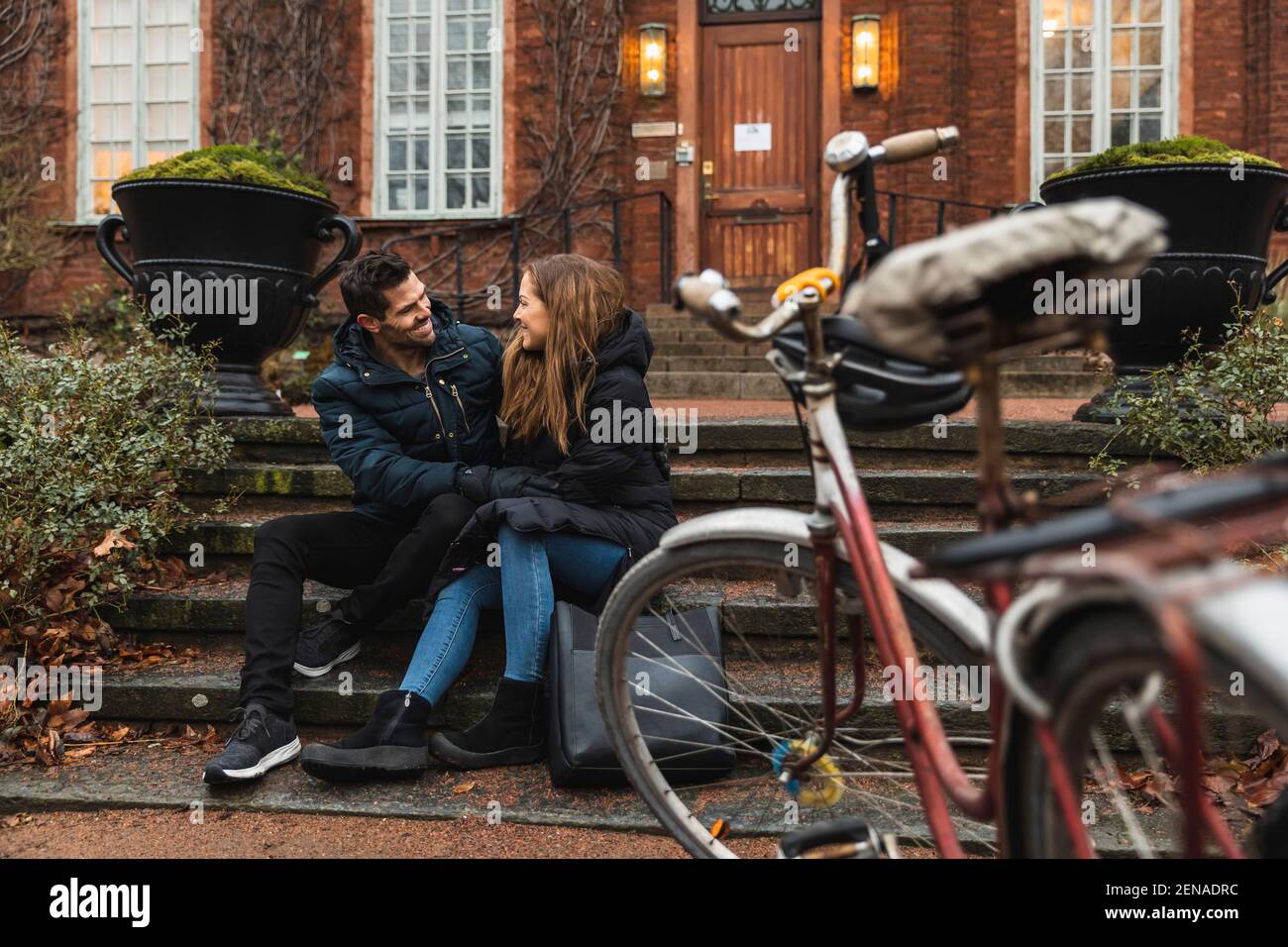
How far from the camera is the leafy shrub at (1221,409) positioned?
11.8ft

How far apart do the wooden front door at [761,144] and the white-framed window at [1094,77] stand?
2.08 metres

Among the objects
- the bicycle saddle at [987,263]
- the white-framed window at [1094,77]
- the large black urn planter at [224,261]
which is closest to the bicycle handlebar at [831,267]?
the bicycle saddle at [987,263]

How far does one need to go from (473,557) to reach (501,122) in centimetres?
785

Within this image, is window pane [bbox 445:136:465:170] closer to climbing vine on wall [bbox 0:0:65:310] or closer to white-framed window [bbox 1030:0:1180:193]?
climbing vine on wall [bbox 0:0:65:310]

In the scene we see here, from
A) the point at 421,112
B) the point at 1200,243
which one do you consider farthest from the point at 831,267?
the point at 421,112

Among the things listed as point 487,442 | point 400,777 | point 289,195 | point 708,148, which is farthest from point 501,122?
point 400,777

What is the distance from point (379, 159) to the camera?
10133 mm

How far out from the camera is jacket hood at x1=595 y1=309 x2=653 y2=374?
3.04 m

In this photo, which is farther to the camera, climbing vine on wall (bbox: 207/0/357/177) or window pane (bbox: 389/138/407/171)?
window pane (bbox: 389/138/407/171)

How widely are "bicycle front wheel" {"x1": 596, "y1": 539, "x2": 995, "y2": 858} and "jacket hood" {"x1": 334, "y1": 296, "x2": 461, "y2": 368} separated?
107 cm

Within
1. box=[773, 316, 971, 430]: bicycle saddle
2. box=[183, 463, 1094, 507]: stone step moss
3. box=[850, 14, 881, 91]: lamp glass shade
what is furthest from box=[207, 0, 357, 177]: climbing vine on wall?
box=[773, 316, 971, 430]: bicycle saddle

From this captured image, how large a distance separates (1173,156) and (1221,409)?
4.44ft

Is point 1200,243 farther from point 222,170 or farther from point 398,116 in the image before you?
point 398,116
